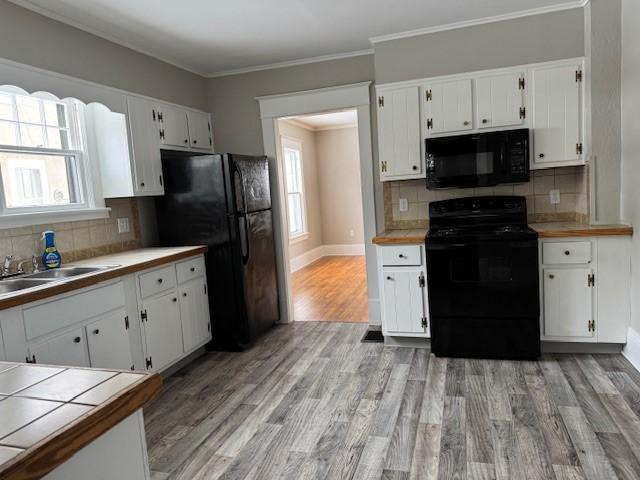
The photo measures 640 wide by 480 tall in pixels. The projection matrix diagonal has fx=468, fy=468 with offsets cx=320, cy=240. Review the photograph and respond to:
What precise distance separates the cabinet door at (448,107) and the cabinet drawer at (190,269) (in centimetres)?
204

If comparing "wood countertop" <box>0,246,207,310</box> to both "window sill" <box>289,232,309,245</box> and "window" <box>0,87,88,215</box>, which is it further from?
"window sill" <box>289,232,309,245</box>

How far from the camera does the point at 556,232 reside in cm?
312

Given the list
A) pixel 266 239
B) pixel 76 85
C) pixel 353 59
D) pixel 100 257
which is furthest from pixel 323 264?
pixel 76 85

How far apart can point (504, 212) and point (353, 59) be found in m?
1.83

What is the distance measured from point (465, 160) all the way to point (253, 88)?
209 cm

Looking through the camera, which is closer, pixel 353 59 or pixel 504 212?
pixel 504 212

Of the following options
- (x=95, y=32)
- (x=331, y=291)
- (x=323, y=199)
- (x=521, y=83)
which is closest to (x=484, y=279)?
(x=521, y=83)

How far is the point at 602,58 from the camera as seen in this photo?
3.19m

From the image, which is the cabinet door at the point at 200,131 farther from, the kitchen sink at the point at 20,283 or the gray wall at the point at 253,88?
the kitchen sink at the point at 20,283

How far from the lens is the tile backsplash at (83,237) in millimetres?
2758

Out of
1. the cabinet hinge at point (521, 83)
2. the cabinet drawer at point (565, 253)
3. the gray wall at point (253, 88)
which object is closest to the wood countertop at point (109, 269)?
the gray wall at point (253, 88)

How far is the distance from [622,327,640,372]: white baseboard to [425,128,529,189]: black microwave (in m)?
1.23

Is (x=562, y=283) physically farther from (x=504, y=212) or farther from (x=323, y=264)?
(x=323, y=264)

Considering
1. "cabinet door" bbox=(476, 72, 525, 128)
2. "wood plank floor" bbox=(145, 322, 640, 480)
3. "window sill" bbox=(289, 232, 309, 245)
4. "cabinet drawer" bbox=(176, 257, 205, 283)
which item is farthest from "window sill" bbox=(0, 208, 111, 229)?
"window sill" bbox=(289, 232, 309, 245)
